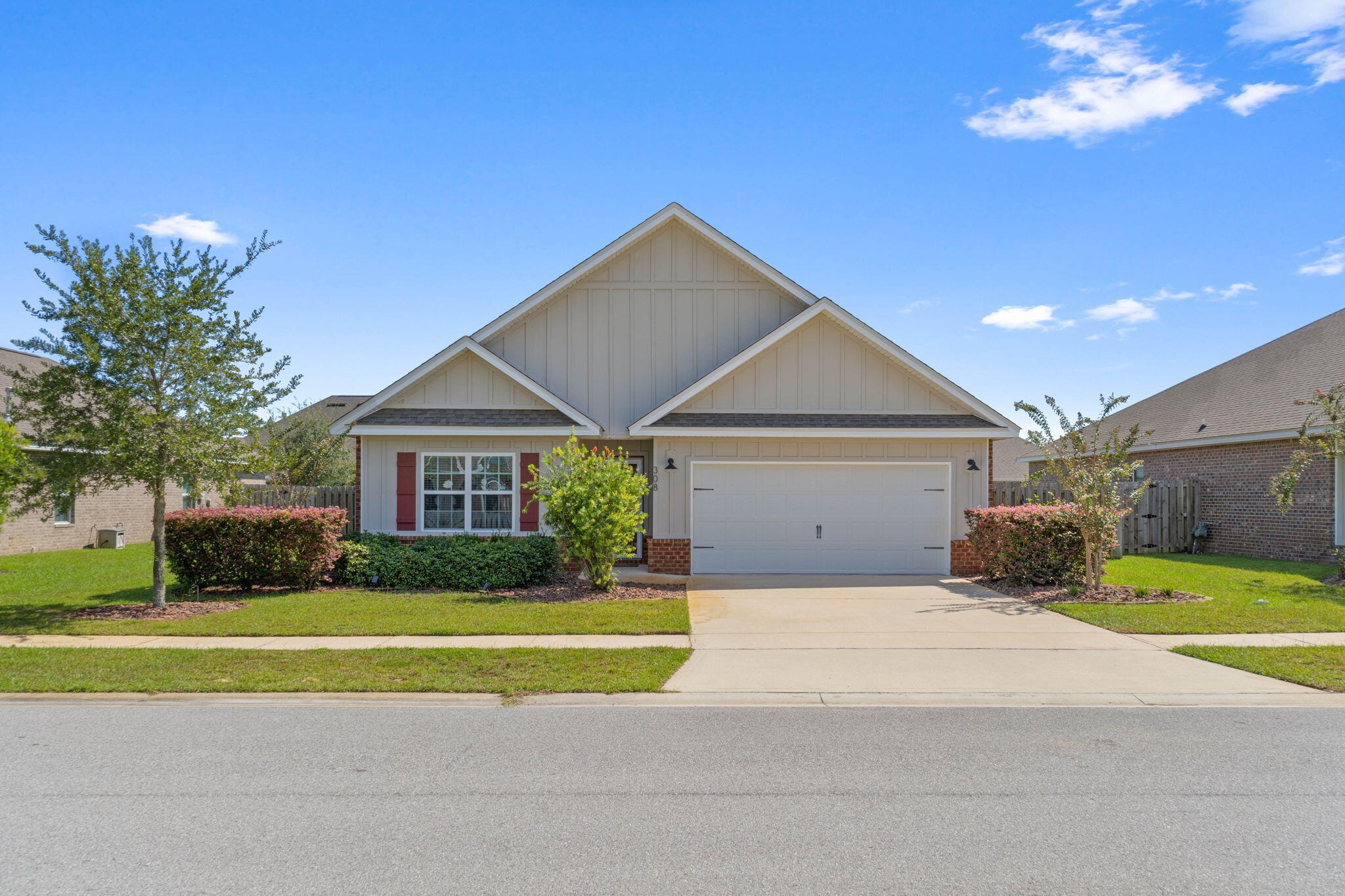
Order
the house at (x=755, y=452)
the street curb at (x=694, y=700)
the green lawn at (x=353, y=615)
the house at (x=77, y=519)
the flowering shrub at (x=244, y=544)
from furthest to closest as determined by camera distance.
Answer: the house at (x=77, y=519) < the house at (x=755, y=452) < the flowering shrub at (x=244, y=544) < the green lawn at (x=353, y=615) < the street curb at (x=694, y=700)

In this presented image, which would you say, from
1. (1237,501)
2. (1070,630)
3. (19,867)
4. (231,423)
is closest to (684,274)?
(231,423)

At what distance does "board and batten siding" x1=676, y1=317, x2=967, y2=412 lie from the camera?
17.0 m

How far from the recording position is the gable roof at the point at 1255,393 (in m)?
19.8

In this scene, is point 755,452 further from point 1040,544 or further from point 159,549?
point 159,549

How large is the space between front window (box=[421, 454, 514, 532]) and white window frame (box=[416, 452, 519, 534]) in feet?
0.04

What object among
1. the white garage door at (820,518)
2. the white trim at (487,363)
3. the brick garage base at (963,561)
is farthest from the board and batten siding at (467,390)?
the brick garage base at (963,561)

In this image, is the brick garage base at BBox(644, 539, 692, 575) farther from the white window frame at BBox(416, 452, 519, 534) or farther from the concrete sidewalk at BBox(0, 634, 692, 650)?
the concrete sidewalk at BBox(0, 634, 692, 650)

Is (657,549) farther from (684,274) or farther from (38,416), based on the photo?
(38,416)

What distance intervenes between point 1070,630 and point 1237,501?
12.7 meters

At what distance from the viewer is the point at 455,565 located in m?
14.6

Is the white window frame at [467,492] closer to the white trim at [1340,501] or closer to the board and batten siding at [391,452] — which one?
the board and batten siding at [391,452]

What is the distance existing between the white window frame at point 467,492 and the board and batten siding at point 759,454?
262 centimetres

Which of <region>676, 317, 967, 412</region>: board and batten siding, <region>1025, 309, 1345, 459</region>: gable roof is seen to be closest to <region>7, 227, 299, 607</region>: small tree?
<region>676, 317, 967, 412</region>: board and batten siding

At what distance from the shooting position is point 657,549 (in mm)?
16578
